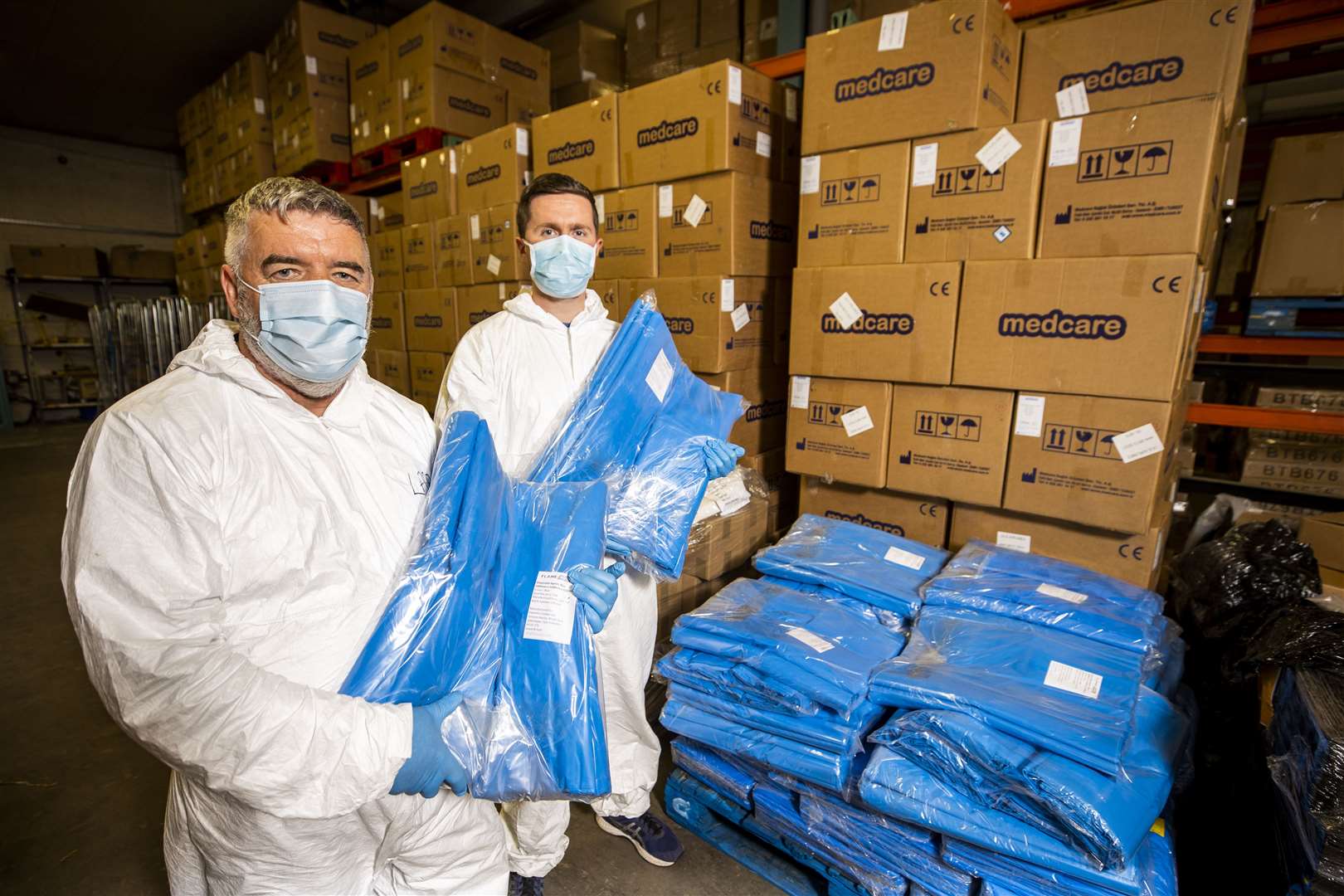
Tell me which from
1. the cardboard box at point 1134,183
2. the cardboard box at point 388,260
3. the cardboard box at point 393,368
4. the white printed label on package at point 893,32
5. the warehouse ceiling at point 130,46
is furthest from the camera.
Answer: the warehouse ceiling at point 130,46

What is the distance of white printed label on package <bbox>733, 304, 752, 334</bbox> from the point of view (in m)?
2.43

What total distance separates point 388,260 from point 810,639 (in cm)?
400

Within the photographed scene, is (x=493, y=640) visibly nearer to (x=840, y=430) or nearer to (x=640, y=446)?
(x=640, y=446)

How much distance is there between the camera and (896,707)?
1.50 m

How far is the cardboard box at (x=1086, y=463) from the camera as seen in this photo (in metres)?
1.69

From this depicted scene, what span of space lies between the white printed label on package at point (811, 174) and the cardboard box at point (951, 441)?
76 centimetres

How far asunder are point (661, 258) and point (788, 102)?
855mm

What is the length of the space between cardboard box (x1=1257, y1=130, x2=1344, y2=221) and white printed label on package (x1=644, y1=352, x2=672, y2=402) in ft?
11.7

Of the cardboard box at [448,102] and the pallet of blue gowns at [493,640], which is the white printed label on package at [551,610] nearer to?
the pallet of blue gowns at [493,640]

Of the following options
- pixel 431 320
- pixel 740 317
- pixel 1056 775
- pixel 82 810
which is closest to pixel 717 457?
pixel 1056 775

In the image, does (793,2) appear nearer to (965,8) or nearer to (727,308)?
→ (965,8)

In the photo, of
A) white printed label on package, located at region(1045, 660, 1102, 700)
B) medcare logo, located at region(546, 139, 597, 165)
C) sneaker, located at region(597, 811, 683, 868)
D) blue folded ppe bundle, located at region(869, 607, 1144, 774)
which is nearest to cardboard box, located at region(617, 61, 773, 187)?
medcare logo, located at region(546, 139, 597, 165)

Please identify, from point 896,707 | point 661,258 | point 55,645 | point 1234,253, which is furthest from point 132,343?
point 1234,253

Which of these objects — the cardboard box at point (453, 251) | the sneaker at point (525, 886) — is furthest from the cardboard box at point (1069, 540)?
the cardboard box at point (453, 251)
